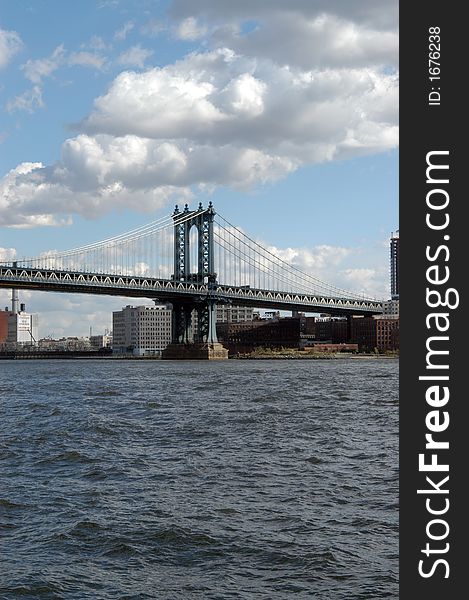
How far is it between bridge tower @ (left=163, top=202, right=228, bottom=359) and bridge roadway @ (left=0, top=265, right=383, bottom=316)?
1701 millimetres

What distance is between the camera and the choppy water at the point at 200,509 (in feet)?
31.3

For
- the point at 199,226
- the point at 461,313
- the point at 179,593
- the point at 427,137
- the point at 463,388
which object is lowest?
the point at 179,593

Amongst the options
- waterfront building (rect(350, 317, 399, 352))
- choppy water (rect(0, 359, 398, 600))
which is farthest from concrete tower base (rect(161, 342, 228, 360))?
choppy water (rect(0, 359, 398, 600))

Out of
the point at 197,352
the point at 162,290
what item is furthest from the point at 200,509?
the point at 197,352

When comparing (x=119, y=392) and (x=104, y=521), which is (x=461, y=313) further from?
(x=119, y=392)

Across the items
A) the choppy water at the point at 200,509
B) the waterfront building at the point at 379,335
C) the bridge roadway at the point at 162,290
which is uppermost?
the bridge roadway at the point at 162,290

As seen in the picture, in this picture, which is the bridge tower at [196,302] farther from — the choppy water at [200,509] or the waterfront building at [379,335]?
the choppy water at [200,509]

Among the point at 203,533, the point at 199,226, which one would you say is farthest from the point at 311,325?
the point at 203,533

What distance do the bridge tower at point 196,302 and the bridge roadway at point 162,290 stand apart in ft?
5.58

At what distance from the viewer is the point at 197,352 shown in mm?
109000

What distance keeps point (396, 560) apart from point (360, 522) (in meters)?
1.82

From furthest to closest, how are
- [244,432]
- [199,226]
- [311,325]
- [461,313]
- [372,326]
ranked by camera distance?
1. [311,325]
2. [372,326]
3. [199,226]
4. [244,432]
5. [461,313]

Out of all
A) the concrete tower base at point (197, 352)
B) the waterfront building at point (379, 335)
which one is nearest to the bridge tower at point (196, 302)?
the concrete tower base at point (197, 352)

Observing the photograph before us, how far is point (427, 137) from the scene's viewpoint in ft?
22.6
